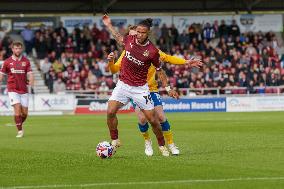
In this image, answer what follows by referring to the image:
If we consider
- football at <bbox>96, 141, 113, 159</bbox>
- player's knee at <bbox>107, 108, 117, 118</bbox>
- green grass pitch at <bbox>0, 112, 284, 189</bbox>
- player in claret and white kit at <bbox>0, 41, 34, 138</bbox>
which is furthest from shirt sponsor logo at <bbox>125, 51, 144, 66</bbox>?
player in claret and white kit at <bbox>0, 41, 34, 138</bbox>

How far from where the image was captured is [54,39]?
51.7 meters

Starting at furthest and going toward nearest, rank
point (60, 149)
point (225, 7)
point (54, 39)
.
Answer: point (225, 7)
point (54, 39)
point (60, 149)

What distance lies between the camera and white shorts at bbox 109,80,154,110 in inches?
620

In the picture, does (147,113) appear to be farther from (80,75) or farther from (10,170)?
(80,75)

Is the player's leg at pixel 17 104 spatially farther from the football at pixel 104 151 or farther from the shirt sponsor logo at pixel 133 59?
the shirt sponsor logo at pixel 133 59

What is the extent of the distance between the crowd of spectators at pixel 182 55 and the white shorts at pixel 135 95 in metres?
30.6

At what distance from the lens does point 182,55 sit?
52.6m

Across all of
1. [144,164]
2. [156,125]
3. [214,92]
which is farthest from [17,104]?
[214,92]

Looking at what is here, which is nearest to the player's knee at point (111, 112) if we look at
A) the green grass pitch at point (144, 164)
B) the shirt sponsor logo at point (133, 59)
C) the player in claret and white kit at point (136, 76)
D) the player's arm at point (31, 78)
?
the player in claret and white kit at point (136, 76)

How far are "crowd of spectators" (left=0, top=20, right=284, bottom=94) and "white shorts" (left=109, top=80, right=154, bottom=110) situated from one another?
3059 centimetres

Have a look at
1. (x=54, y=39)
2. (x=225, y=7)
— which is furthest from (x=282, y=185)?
(x=225, y=7)

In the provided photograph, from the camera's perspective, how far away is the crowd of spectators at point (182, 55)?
158 ft

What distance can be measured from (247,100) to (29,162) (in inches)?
1262

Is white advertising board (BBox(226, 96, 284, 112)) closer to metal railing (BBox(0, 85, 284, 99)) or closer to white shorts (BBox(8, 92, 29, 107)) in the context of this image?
metal railing (BBox(0, 85, 284, 99))
